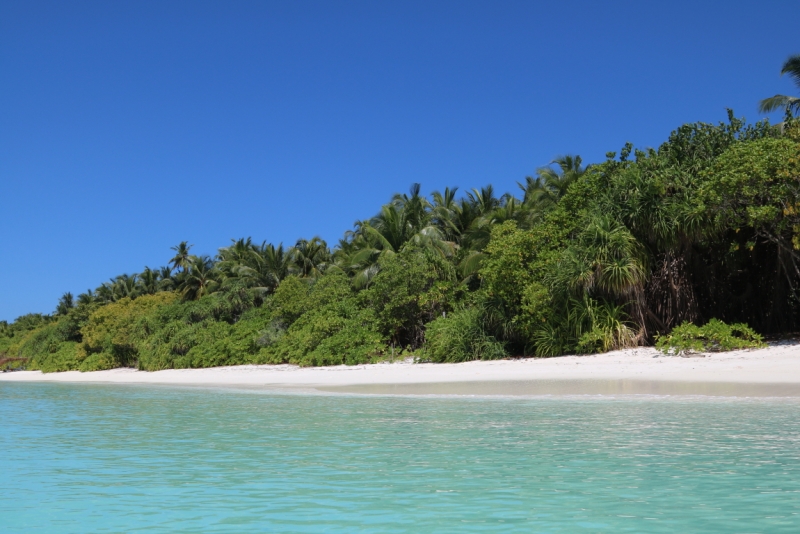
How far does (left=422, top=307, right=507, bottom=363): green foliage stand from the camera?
20109mm

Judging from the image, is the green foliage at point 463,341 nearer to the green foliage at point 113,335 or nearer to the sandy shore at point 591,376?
the sandy shore at point 591,376

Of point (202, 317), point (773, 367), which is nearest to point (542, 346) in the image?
point (773, 367)

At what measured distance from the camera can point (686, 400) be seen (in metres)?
10.9

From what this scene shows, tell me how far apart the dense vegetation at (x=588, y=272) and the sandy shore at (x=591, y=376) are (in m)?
0.90

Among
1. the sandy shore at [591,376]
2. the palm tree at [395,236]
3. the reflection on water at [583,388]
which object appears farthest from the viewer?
the palm tree at [395,236]

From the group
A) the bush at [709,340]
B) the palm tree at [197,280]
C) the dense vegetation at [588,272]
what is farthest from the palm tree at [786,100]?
the palm tree at [197,280]

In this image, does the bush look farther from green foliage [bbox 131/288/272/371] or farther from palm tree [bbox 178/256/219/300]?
palm tree [bbox 178/256/219/300]

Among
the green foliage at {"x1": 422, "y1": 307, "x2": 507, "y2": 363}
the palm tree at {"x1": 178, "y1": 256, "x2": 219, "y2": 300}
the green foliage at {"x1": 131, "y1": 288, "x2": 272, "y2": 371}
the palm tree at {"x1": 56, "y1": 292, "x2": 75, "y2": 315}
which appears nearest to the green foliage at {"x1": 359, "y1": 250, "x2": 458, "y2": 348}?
the green foliage at {"x1": 422, "y1": 307, "x2": 507, "y2": 363}

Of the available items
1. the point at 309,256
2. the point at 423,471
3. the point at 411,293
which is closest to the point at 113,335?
the point at 309,256

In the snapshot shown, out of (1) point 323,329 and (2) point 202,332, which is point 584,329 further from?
(2) point 202,332

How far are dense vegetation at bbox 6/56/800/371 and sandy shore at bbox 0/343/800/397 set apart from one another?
0.90m

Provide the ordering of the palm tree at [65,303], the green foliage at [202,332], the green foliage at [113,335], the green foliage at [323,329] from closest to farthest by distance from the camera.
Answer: the green foliage at [323,329]
the green foliage at [202,332]
the green foliage at [113,335]
the palm tree at [65,303]

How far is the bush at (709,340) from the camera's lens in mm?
15977

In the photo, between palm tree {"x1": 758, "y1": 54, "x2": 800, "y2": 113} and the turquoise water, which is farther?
palm tree {"x1": 758, "y1": 54, "x2": 800, "y2": 113}
